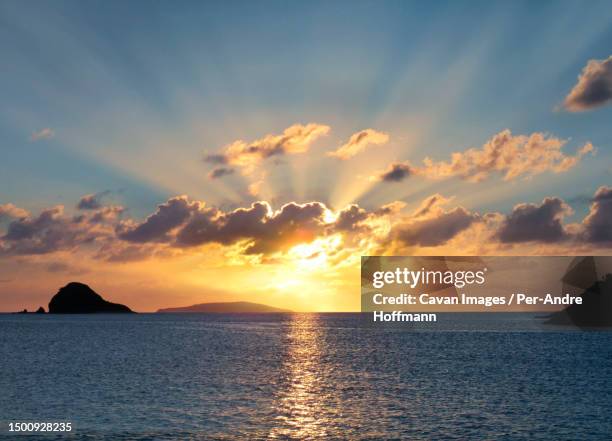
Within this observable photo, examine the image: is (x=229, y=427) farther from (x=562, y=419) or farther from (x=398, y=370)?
(x=398, y=370)

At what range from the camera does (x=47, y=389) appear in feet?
209

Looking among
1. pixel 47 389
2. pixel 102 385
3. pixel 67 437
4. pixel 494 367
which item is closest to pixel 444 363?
pixel 494 367

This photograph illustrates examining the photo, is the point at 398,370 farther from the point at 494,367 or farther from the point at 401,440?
the point at 401,440

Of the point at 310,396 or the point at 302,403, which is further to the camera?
the point at 310,396

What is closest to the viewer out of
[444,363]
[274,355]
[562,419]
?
[562,419]

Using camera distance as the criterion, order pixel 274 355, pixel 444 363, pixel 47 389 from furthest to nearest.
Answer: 1. pixel 274 355
2. pixel 444 363
3. pixel 47 389

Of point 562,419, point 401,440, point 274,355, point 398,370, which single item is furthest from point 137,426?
point 274,355

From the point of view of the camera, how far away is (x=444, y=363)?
9181cm

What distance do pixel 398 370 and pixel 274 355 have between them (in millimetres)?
29913

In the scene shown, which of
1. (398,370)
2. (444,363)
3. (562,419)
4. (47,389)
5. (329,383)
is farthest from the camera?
(444,363)

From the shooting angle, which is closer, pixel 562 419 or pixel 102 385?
pixel 562 419

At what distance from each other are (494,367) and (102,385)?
54.8 m

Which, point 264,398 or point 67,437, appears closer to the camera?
point 67,437

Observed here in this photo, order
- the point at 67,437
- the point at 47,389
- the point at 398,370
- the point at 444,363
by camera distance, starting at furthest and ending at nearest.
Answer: the point at 444,363 → the point at 398,370 → the point at 47,389 → the point at 67,437
